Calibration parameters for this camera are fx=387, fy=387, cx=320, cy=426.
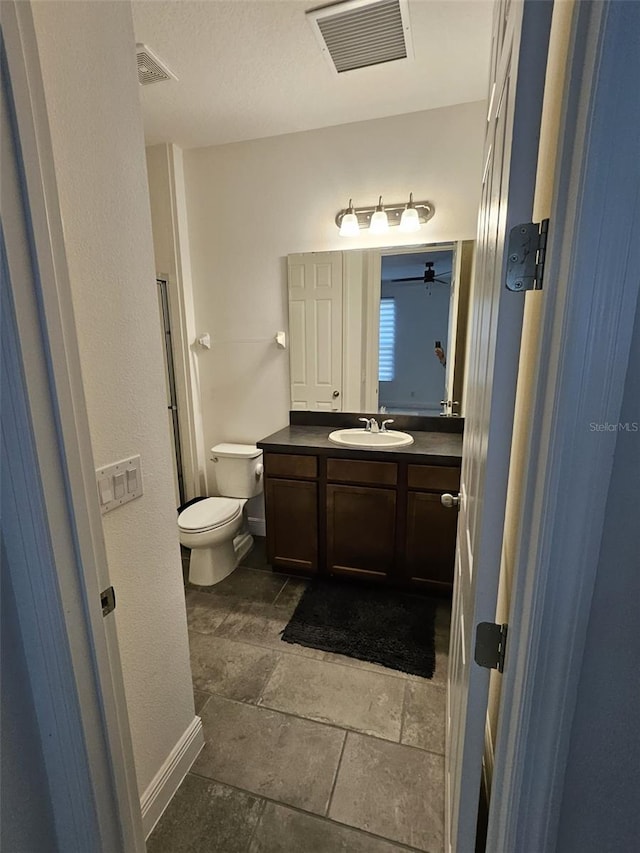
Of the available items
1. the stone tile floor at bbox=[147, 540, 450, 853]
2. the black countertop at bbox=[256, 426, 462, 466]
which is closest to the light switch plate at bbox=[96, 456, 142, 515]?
the stone tile floor at bbox=[147, 540, 450, 853]

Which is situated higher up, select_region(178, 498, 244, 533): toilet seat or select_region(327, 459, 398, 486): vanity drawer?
select_region(327, 459, 398, 486): vanity drawer

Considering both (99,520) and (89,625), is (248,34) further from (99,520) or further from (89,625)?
(89,625)

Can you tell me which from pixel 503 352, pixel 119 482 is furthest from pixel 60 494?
pixel 503 352

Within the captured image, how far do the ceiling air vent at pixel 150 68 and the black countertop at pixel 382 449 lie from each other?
1.81 meters

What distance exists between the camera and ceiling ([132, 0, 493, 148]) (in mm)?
1470

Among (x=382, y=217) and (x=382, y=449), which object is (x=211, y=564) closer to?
(x=382, y=449)

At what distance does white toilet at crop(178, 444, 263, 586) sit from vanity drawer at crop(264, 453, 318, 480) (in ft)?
1.31

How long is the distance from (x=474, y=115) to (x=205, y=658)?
10.2 ft

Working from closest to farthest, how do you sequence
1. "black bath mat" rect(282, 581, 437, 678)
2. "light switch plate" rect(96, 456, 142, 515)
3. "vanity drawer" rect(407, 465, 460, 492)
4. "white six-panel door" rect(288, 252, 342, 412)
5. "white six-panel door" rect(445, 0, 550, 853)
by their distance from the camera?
"white six-panel door" rect(445, 0, 550, 853) < "light switch plate" rect(96, 456, 142, 515) < "black bath mat" rect(282, 581, 437, 678) < "vanity drawer" rect(407, 465, 460, 492) < "white six-panel door" rect(288, 252, 342, 412)

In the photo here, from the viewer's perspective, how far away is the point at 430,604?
2.19m

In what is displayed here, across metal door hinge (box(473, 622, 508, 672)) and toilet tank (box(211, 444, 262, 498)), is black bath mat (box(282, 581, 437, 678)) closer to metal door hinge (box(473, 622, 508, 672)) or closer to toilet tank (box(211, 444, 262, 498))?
toilet tank (box(211, 444, 262, 498))

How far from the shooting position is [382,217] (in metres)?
2.29

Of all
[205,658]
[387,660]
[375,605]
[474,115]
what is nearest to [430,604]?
[375,605]

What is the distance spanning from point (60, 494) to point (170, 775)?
1.16 m
